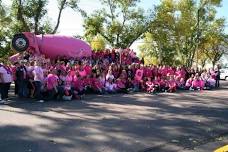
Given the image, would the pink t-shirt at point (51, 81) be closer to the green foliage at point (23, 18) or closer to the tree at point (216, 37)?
the green foliage at point (23, 18)

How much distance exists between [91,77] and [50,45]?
3574 mm

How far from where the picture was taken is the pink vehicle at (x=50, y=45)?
21.8m

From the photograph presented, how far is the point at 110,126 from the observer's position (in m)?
12.0

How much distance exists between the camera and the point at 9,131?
10.8 metres

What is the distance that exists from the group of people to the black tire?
65cm

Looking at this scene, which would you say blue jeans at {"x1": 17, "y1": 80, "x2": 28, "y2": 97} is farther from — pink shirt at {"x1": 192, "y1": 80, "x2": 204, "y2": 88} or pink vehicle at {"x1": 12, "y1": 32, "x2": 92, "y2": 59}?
pink shirt at {"x1": 192, "y1": 80, "x2": 204, "y2": 88}

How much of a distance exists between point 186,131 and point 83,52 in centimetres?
1302

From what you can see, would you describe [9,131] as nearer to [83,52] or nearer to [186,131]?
[186,131]

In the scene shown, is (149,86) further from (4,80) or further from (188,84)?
Result: (4,80)

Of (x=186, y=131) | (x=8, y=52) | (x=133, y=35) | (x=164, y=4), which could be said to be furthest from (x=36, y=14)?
(x=186, y=131)

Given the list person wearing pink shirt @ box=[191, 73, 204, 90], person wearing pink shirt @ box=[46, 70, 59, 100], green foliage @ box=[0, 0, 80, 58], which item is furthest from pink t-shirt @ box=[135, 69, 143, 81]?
green foliage @ box=[0, 0, 80, 58]

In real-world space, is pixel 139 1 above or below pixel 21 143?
above

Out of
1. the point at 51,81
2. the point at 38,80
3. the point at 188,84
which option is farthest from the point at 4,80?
the point at 188,84

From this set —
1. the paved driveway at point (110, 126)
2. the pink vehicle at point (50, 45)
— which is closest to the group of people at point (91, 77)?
the pink vehicle at point (50, 45)
